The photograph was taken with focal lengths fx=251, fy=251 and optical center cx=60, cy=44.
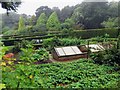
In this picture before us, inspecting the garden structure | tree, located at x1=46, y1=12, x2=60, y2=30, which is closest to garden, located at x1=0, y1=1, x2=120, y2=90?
tree, located at x1=46, y1=12, x2=60, y2=30

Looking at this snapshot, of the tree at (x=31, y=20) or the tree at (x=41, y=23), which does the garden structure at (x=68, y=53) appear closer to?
the tree at (x=41, y=23)

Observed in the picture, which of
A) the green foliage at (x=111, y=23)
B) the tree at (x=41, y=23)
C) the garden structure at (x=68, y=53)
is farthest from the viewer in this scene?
the green foliage at (x=111, y=23)

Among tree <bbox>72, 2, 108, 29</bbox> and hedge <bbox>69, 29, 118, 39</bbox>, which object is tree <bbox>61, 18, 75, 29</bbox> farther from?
hedge <bbox>69, 29, 118, 39</bbox>

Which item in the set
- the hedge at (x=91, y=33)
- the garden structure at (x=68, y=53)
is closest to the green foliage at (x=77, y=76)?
the garden structure at (x=68, y=53)

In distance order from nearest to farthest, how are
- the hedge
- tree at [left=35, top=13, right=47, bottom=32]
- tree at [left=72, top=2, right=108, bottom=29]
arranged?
the hedge → tree at [left=35, top=13, right=47, bottom=32] → tree at [left=72, top=2, right=108, bottom=29]

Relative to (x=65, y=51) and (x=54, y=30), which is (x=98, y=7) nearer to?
(x=54, y=30)

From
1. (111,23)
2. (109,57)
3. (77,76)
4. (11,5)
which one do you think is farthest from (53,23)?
(11,5)

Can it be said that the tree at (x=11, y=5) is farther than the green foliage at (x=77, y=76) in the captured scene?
No

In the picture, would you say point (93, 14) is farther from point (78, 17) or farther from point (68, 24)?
point (68, 24)

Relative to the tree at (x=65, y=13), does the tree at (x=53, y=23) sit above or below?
below

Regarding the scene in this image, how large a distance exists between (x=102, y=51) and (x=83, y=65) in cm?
103

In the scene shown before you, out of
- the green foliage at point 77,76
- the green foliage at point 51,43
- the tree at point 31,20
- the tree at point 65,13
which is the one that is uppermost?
the tree at point 65,13

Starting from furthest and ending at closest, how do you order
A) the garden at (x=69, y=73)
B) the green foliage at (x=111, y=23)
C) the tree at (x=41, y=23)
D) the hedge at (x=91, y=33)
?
1. the green foliage at (x=111, y=23)
2. the tree at (x=41, y=23)
3. the hedge at (x=91, y=33)
4. the garden at (x=69, y=73)

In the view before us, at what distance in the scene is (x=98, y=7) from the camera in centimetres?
1766
